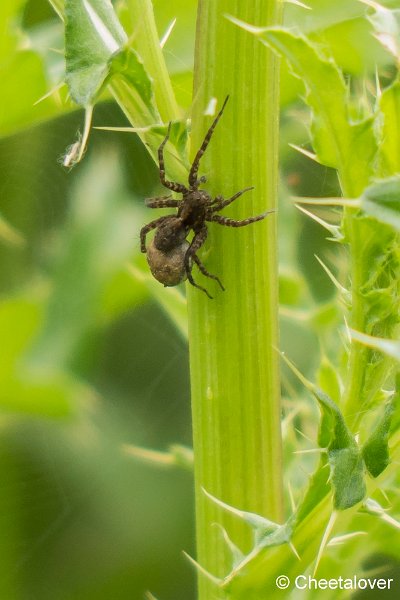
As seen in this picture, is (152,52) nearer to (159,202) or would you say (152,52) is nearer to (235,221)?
(235,221)

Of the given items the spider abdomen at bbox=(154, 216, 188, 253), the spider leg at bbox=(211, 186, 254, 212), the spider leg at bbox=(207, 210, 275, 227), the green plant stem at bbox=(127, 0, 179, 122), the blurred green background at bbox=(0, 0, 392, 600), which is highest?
the green plant stem at bbox=(127, 0, 179, 122)

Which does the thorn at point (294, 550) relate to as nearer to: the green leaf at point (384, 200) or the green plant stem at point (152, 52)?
the green leaf at point (384, 200)

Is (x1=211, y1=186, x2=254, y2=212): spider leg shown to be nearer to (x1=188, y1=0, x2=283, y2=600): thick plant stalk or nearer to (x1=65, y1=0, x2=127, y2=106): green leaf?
(x1=188, y1=0, x2=283, y2=600): thick plant stalk

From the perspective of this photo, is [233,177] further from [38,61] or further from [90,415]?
[90,415]

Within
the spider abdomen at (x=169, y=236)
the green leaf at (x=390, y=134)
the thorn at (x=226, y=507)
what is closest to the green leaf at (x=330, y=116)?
the green leaf at (x=390, y=134)

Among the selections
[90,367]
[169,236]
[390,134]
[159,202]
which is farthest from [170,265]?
[90,367]

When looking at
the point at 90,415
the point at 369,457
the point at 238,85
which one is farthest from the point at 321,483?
the point at 90,415

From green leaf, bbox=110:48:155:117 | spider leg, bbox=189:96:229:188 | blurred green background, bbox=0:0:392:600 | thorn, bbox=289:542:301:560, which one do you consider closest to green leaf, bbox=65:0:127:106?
green leaf, bbox=110:48:155:117
